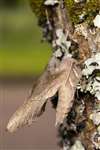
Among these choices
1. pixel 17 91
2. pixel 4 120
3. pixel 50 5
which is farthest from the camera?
pixel 17 91

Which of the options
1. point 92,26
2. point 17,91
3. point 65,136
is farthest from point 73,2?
point 17,91

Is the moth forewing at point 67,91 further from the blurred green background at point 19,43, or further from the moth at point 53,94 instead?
the blurred green background at point 19,43

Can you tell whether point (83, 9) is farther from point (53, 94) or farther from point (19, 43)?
point (19, 43)

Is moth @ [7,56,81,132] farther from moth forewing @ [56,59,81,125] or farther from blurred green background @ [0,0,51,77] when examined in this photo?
blurred green background @ [0,0,51,77]

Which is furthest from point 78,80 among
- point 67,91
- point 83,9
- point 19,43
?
point 19,43

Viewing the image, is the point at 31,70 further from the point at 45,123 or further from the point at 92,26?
the point at 92,26

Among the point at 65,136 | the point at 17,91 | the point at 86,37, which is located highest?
the point at 86,37

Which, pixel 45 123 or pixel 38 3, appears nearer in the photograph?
pixel 38 3

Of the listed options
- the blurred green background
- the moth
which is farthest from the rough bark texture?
the blurred green background
